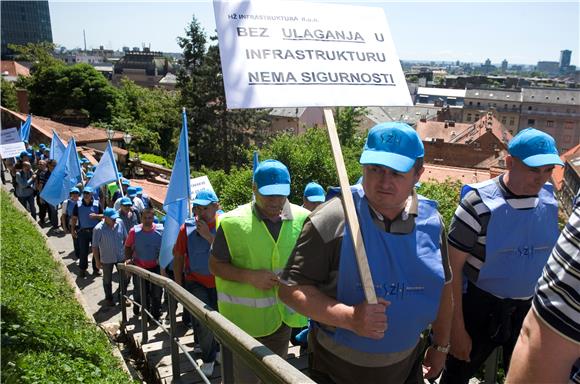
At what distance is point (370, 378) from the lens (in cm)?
221

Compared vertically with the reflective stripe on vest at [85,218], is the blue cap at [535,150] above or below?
above

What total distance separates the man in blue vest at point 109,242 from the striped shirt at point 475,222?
607 centimetres

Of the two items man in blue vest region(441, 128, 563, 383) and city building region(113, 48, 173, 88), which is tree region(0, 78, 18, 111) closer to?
man in blue vest region(441, 128, 563, 383)

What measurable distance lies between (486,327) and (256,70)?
2086 millimetres

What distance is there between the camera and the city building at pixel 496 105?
106m

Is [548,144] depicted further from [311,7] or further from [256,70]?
[256,70]

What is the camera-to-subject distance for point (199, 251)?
4961 mm

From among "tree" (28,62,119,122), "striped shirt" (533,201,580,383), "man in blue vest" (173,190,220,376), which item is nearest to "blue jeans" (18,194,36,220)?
"man in blue vest" (173,190,220,376)

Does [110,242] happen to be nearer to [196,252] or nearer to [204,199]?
[196,252]

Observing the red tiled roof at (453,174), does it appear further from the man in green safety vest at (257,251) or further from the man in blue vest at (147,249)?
the man in green safety vest at (257,251)

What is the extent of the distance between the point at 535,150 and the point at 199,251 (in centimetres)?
326

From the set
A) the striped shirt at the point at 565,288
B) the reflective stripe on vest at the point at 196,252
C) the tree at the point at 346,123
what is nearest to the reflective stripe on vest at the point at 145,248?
the reflective stripe on vest at the point at 196,252

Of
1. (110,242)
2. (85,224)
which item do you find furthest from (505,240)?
(85,224)

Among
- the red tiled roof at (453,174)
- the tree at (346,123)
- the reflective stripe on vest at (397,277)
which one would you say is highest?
the reflective stripe on vest at (397,277)
